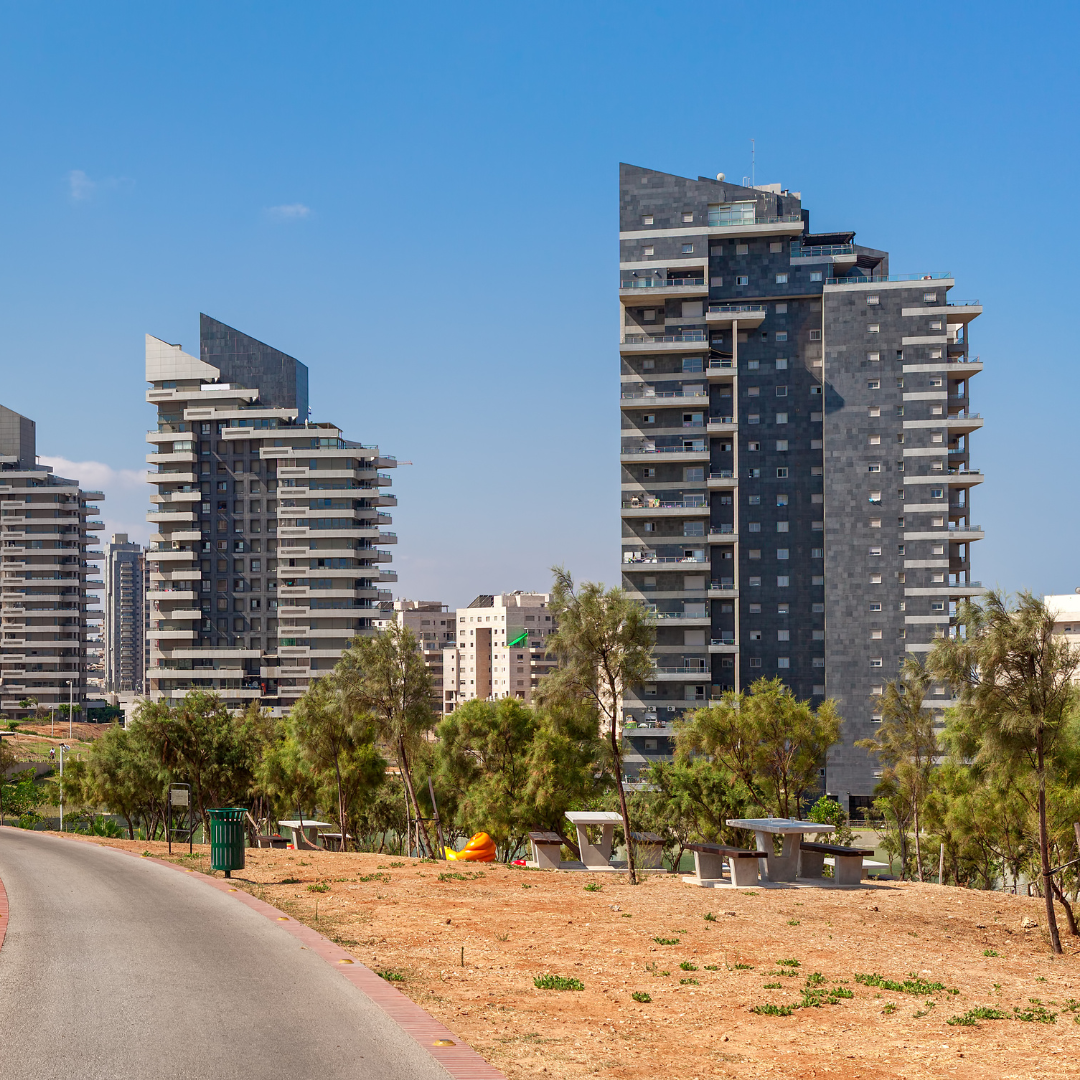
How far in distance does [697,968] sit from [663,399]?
75.9m

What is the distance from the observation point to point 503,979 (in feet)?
47.6

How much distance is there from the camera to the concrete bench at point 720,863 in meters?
28.3

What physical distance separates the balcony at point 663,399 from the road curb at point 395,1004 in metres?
72.8

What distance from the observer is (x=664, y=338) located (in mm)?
90250

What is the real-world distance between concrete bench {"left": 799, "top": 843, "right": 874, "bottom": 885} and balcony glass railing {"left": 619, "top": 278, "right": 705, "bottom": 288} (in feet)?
215

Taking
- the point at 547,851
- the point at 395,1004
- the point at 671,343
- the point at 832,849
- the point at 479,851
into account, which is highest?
the point at 671,343

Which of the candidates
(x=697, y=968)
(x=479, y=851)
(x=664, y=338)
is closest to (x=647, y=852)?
(x=479, y=851)

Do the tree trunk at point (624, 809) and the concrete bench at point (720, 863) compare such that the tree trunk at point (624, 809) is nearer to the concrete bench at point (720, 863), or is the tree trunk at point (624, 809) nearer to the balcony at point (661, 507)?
the concrete bench at point (720, 863)

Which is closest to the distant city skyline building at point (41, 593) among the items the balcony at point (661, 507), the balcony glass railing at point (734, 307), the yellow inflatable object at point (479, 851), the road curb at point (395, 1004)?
the balcony at point (661, 507)

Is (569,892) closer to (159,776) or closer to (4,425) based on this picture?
(159,776)

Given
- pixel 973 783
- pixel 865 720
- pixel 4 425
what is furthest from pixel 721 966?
pixel 4 425

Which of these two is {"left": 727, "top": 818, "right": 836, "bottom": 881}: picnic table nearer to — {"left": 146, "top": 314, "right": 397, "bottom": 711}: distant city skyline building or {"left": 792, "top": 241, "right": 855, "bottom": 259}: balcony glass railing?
{"left": 792, "top": 241, "right": 855, "bottom": 259}: balcony glass railing

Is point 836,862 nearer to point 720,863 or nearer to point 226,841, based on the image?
point 720,863

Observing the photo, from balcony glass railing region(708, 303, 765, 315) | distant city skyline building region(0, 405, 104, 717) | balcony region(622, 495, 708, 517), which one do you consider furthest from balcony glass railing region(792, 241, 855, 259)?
distant city skyline building region(0, 405, 104, 717)
